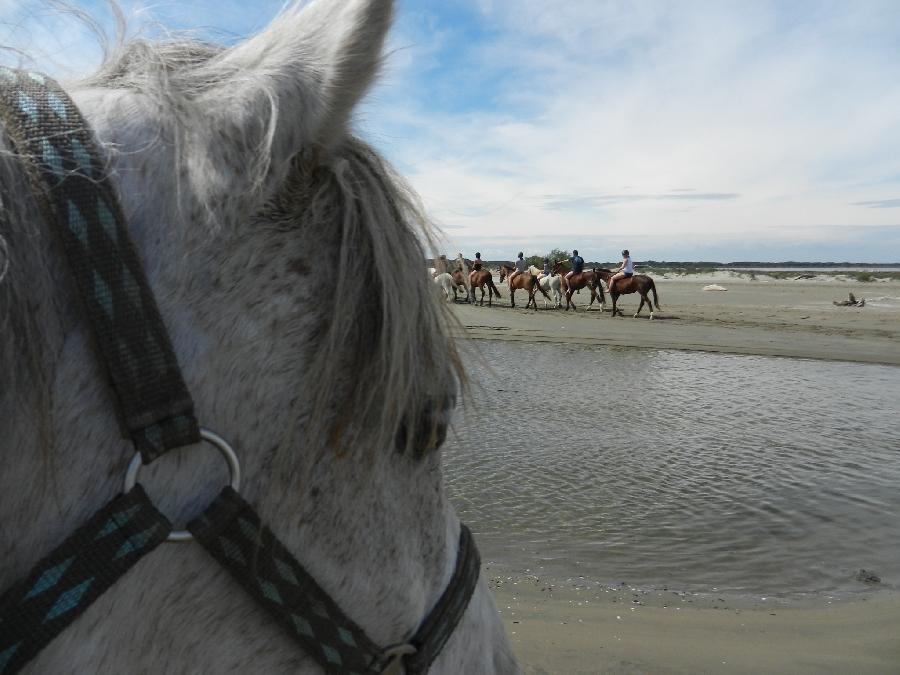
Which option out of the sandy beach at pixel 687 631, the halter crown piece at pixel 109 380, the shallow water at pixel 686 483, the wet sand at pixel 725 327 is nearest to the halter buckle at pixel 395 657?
the halter crown piece at pixel 109 380

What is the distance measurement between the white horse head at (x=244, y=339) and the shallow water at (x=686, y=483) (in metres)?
0.99

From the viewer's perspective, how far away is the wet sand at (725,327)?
15219 millimetres

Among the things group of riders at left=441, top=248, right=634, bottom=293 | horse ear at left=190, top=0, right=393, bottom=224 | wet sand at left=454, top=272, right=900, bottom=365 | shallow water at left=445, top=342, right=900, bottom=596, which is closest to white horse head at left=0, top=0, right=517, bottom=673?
horse ear at left=190, top=0, right=393, bottom=224

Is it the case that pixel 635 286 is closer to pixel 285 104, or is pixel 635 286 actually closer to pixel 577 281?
pixel 577 281

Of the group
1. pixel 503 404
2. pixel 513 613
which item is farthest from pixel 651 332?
pixel 513 613

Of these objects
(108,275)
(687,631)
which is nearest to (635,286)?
(687,631)

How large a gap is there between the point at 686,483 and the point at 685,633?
271 cm

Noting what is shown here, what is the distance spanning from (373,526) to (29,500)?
18.3 inches

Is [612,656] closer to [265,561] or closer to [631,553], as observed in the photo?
[631,553]

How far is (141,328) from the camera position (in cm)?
77

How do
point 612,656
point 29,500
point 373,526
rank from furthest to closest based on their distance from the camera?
point 612,656, point 373,526, point 29,500

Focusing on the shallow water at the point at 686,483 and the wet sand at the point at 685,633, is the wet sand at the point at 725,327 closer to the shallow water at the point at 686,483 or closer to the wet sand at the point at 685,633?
the shallow water at the point at 686,483

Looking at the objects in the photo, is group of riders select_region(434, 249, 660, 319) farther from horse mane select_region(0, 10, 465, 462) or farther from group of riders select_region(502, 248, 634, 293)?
horse mane select_region(0, 10, 465, 462)

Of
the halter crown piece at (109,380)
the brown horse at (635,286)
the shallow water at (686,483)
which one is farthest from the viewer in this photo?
the brown horse at (635,286)
